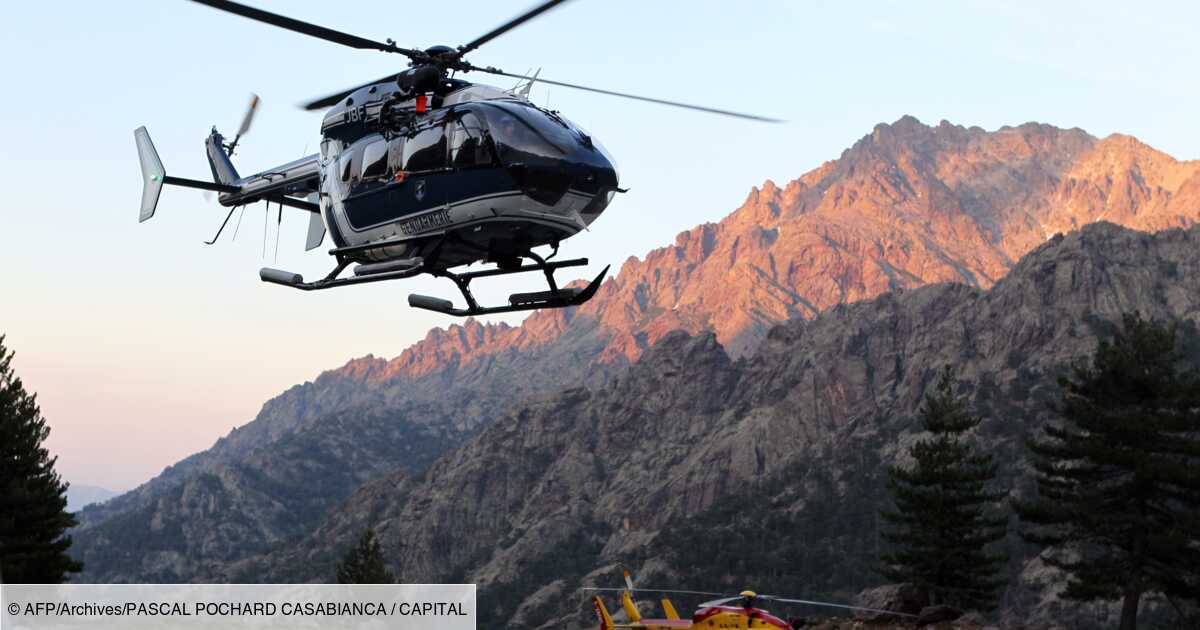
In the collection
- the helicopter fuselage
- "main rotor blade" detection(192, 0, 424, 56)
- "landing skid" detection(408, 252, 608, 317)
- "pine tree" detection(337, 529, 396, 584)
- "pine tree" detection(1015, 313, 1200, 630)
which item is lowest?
"pine tree" detection(337, 529, 396, 584)

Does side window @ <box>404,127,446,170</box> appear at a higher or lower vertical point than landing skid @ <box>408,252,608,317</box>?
higher

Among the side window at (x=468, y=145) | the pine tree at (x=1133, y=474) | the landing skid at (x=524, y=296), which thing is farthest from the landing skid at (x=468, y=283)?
the pine tree at (x=1133, y=474)

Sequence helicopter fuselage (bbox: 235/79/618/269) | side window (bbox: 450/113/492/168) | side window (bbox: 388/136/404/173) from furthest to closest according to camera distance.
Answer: side window (bbox: 388/136/404/173) < side window (bbox: 450/113/492/168) < helicopter fuselage (bbox: 235/79/618/269)

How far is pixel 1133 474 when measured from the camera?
4450 centimetres

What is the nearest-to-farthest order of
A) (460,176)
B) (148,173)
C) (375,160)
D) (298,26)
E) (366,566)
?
(298,26)
(460,176)
(375,160)
(148,173)
(366,566)

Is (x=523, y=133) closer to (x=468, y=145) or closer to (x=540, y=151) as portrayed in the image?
(x=540, y=151)

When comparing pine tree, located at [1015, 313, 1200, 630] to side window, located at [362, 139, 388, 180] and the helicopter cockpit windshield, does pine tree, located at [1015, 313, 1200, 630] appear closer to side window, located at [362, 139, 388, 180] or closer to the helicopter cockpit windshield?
the helicopter cockpit windshield

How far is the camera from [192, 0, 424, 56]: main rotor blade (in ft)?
55.7

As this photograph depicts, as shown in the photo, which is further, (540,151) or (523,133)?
(523,133)

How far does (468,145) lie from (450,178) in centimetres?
71

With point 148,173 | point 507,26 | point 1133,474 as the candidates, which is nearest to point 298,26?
point 507,26

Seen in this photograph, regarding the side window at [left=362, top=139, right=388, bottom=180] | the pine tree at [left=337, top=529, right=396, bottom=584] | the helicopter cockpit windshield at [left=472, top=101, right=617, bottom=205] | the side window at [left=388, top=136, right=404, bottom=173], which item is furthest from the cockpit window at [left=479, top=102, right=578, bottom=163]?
the pine tree at [left=337, top=529, right=396, bottom=584]

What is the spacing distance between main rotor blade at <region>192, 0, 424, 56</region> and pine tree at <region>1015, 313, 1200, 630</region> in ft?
109

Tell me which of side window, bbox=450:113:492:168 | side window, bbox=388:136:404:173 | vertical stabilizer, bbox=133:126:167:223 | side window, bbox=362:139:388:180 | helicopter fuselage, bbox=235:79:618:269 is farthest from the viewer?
vertical stabilizer, bbox=133:126:167:223
